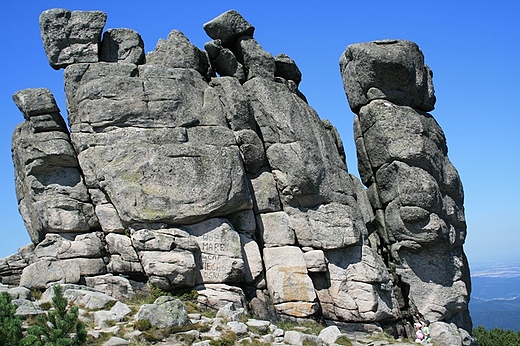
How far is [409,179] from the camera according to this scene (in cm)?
3481

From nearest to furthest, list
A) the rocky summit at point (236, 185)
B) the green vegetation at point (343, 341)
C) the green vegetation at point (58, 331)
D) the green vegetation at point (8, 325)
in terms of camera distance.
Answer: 1. the green vegetation at point (8, 325)
2. the green vegetation at point (58, 331)
3. the green vegetation at point (343, 341)
4. the rocky summit at point (236, 185)

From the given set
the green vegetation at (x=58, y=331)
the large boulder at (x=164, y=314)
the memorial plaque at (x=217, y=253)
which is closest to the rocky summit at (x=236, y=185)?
the memorial plaque at (x=217, y=253)

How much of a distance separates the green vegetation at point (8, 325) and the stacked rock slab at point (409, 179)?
23.8 metres

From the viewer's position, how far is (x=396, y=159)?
35594 millimetres

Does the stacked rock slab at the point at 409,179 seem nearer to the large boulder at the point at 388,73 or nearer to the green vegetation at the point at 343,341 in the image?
the large boulder at the point at 388,73

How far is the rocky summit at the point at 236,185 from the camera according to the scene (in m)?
29.6

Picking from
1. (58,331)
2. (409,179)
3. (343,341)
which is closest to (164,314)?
(58,331)

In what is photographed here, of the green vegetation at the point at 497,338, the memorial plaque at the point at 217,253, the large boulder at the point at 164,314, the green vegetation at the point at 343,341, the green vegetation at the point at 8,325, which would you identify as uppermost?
the memorial plaque at the point at 217,253

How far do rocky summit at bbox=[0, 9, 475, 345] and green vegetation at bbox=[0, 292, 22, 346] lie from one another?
33.2ft

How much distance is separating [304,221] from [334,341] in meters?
8.41

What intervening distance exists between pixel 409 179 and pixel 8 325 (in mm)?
25151

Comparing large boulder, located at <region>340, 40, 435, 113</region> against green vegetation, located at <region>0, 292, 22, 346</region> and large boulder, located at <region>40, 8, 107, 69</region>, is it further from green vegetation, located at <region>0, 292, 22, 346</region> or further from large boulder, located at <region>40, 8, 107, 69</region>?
green vegetation, located at <region>0, 292, 22, 346</region>

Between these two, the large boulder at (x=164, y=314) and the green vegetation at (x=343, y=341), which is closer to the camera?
the large boulder at (x=164, y=314)

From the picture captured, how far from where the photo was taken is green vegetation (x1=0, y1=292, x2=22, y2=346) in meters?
16.2
